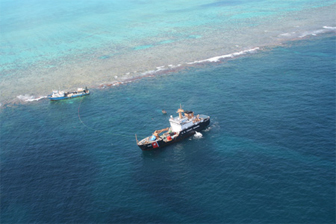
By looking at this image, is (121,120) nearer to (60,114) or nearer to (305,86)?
(60,114)

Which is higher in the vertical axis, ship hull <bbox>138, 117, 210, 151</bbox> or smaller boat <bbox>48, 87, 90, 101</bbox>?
smaller boat <bbox>48, 87, 90, 101</bbox>

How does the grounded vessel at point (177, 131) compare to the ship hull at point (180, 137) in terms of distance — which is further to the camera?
the grounded vessel at point (177, 131)

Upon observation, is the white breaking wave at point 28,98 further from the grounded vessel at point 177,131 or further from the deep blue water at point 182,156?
the grounded vessel at point 177,131

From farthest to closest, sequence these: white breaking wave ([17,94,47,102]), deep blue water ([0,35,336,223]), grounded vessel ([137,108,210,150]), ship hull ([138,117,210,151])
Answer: white breaking wave ([17,94,47,102]) → grounded vessel ([137,108,210,150]) → ship hull ([138,117,210,151]) → deep blue water ([0,35,336,223])

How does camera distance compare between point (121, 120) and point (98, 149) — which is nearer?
point (98, 149)

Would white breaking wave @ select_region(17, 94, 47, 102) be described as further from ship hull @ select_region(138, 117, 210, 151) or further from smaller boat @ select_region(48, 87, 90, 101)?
ship hull @ select_region(138, 117, 210, 151)

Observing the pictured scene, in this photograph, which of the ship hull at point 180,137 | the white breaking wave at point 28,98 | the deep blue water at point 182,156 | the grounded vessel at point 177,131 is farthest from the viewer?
the white breaking wave at point 28,98

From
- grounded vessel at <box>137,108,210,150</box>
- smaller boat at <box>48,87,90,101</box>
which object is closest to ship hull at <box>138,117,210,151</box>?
grounded vessel at <box>137,108,210,150</box>

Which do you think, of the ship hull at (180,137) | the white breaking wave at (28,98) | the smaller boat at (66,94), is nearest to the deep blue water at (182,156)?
the ship hull at (180,137)

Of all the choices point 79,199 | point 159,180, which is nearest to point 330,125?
point 159,180
